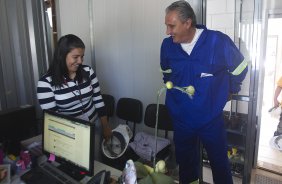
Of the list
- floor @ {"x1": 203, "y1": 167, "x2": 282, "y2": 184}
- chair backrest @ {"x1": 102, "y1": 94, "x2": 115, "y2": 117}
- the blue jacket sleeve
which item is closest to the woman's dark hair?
the blue jacket sleeve

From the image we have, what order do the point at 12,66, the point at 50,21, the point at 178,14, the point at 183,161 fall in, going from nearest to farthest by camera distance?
the point at 178,14 → the point at 183,161 → the point at 12,66 → the point at 50,21

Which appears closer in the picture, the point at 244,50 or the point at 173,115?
the point at 173,115

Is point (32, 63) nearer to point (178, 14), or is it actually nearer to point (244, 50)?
point (178, 14)

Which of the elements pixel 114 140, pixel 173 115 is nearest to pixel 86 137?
pixel 173 115

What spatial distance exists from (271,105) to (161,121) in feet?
11.2

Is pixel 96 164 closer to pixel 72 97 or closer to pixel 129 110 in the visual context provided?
pixel 72 97

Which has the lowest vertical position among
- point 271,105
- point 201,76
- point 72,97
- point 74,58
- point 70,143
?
point 271,105

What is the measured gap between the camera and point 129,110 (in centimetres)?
262

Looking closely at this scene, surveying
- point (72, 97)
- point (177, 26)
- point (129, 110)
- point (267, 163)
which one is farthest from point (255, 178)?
point (72, 97)

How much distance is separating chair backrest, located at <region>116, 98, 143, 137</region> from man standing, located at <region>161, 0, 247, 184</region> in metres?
0.73

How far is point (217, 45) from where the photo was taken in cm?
164

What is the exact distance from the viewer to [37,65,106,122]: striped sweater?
5.29ft

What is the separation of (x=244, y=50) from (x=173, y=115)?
0.94 m

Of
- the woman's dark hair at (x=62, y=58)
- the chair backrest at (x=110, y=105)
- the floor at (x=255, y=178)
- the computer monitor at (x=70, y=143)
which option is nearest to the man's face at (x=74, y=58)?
the woman's dark hair at (x=62, y=58)
